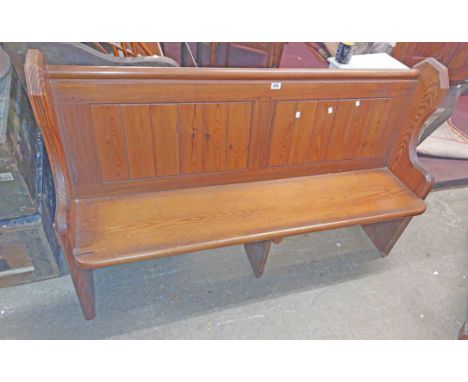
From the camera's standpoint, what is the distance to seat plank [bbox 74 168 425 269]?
143cm

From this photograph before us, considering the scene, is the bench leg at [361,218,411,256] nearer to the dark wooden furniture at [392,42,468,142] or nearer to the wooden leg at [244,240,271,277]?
the wooden leg at [244,240,271,277]

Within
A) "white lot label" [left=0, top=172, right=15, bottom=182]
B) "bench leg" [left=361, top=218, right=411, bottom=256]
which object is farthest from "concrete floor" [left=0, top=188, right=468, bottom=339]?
"white lot label" [left=0, top=172, right=15, bottom=182]

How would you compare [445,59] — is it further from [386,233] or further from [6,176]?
A: [6,176]

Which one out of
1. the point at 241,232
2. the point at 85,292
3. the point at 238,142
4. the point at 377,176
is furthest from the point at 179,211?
the point at 377,176

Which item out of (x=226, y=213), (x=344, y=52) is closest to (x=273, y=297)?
(x=226, y=213)

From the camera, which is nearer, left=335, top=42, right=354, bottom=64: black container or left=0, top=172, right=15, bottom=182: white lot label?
left=0, top=172, right=15, bottom=182: white lot label

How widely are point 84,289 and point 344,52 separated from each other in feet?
6.48

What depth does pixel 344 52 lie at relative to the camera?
7.45 ft

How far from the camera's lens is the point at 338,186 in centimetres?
185

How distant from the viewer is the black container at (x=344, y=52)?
2240 mm

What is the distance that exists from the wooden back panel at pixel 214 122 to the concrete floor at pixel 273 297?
0.51 m

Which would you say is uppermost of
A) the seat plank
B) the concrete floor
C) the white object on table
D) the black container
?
the black container

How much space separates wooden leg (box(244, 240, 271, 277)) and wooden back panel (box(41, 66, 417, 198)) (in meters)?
0.34

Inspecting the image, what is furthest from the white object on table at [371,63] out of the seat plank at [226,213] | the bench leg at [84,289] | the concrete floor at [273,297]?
the bench leg at [84,289]
